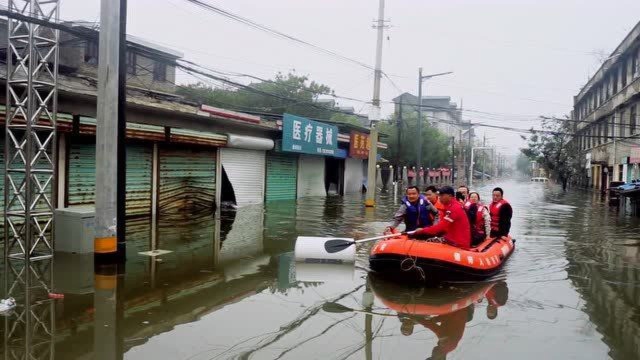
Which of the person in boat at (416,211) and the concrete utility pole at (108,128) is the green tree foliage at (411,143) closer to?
the person in boat at (416,211)

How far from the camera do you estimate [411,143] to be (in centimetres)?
4994

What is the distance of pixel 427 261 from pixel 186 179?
1190 cm

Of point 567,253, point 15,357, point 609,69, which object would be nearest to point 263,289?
point 15,357

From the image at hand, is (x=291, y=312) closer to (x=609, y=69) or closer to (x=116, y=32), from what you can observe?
(x=116, y=32)

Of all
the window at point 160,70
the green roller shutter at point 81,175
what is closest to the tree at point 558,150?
the window at point 160,70

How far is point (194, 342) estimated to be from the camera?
5848 millimetres

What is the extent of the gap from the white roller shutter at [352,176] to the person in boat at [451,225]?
23.5m

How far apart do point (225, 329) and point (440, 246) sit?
4028mm

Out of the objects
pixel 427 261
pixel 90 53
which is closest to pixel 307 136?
pixel 90 53

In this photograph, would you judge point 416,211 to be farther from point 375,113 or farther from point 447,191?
point 375,113

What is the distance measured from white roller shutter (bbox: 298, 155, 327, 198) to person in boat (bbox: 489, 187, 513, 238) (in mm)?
16158

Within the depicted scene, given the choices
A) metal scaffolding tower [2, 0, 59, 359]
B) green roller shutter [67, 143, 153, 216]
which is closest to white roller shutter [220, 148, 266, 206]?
green roller shutter [67, 143, 153, 216]

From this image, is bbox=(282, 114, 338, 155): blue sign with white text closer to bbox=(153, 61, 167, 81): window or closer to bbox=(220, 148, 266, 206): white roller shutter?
bbox=(220, 148, 266, 206): white roller shutter

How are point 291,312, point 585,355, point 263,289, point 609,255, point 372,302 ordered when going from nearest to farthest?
point 585,355 < point 291,312 < point 372,302 < point 263,289 < point 609,255
